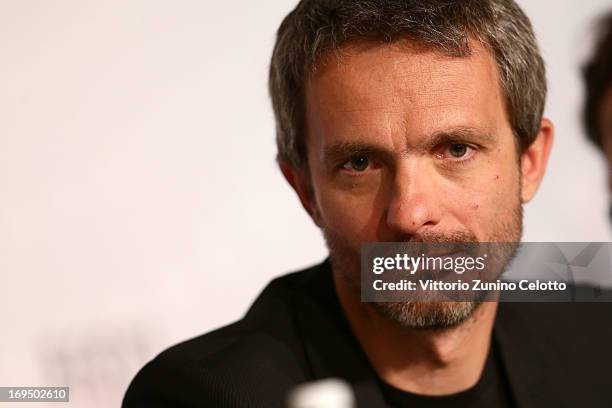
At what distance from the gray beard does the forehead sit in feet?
0.49

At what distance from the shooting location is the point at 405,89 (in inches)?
41.3

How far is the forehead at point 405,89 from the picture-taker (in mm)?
1052

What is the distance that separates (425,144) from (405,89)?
0.24 ft

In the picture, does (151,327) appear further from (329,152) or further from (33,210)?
(329,152)

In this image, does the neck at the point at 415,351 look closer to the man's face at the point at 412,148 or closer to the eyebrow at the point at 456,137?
the man's face at the point at 412,148

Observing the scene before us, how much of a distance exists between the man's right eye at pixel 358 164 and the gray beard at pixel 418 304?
0.35 ft

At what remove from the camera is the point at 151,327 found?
1.51m

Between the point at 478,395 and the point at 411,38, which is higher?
the point at 411,38

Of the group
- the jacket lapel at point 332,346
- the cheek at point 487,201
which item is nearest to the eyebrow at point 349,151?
the cheek at point 487,201

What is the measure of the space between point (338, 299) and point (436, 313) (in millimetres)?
175

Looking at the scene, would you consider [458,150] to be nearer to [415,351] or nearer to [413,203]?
[413,203]

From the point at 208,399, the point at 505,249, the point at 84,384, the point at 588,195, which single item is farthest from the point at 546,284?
the point at 84,384

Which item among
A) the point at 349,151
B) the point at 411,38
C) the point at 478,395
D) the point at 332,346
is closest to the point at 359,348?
the point at 332,346

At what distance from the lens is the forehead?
1.05 m
